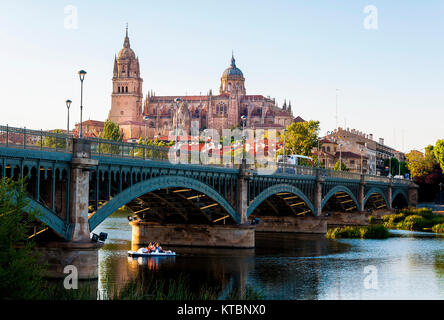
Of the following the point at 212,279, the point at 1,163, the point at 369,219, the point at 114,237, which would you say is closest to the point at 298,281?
the point at 212,279

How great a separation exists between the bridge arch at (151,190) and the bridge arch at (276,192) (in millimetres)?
3589

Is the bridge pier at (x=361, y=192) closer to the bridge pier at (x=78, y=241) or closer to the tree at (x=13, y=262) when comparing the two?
the bridge pier at (x=78, y=241)

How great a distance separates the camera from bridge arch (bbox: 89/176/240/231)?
3922cm

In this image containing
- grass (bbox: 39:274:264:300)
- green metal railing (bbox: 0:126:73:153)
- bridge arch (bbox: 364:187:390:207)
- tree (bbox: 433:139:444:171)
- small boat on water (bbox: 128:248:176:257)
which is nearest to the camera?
grass (bbox: 39:274:264:300)

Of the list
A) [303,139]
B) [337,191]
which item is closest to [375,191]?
[337,191]

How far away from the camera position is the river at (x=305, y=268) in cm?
4078

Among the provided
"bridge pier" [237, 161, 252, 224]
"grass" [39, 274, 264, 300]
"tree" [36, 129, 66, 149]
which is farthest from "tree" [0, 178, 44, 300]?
"bridge pier" [237, 161, 252, 224]

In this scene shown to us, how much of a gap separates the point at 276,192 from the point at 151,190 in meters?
26.3

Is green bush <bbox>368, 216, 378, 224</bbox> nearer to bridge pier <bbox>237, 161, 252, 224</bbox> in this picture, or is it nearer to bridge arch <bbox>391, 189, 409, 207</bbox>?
bridge arch <bbox>391, 189, 409, 207</bbox>

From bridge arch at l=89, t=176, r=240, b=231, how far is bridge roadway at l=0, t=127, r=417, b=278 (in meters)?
0.07

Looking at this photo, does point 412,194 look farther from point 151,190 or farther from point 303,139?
point 151,190

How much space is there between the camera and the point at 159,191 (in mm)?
53531
